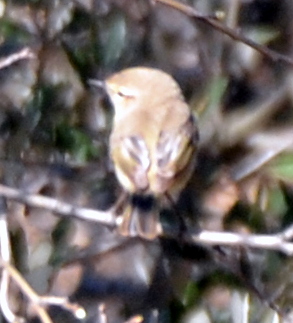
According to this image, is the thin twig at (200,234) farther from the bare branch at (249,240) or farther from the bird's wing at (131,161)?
the bird's wing at (131,161)

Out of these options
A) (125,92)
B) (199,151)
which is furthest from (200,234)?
(125,92)

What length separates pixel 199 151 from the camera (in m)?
4.81

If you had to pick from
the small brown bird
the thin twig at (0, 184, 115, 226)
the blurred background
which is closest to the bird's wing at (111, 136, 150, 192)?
the small brown bird

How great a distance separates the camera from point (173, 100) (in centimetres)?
498

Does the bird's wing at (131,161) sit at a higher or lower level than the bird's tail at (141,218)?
higher

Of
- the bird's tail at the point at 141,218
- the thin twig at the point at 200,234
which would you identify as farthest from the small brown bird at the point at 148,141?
the thin twig at the point at 200,234

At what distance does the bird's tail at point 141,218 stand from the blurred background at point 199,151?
291 millimetres

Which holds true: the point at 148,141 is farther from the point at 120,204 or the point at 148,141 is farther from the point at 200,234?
the point at 200,234

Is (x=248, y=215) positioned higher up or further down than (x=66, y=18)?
further down

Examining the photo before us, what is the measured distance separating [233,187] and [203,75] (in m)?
0.50

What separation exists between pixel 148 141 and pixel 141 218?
0.41 meters

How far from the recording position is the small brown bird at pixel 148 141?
454cm

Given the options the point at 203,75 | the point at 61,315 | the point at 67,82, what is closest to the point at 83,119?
the point at 67,82

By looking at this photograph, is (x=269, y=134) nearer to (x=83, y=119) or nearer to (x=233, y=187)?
(x=233, y=187)
